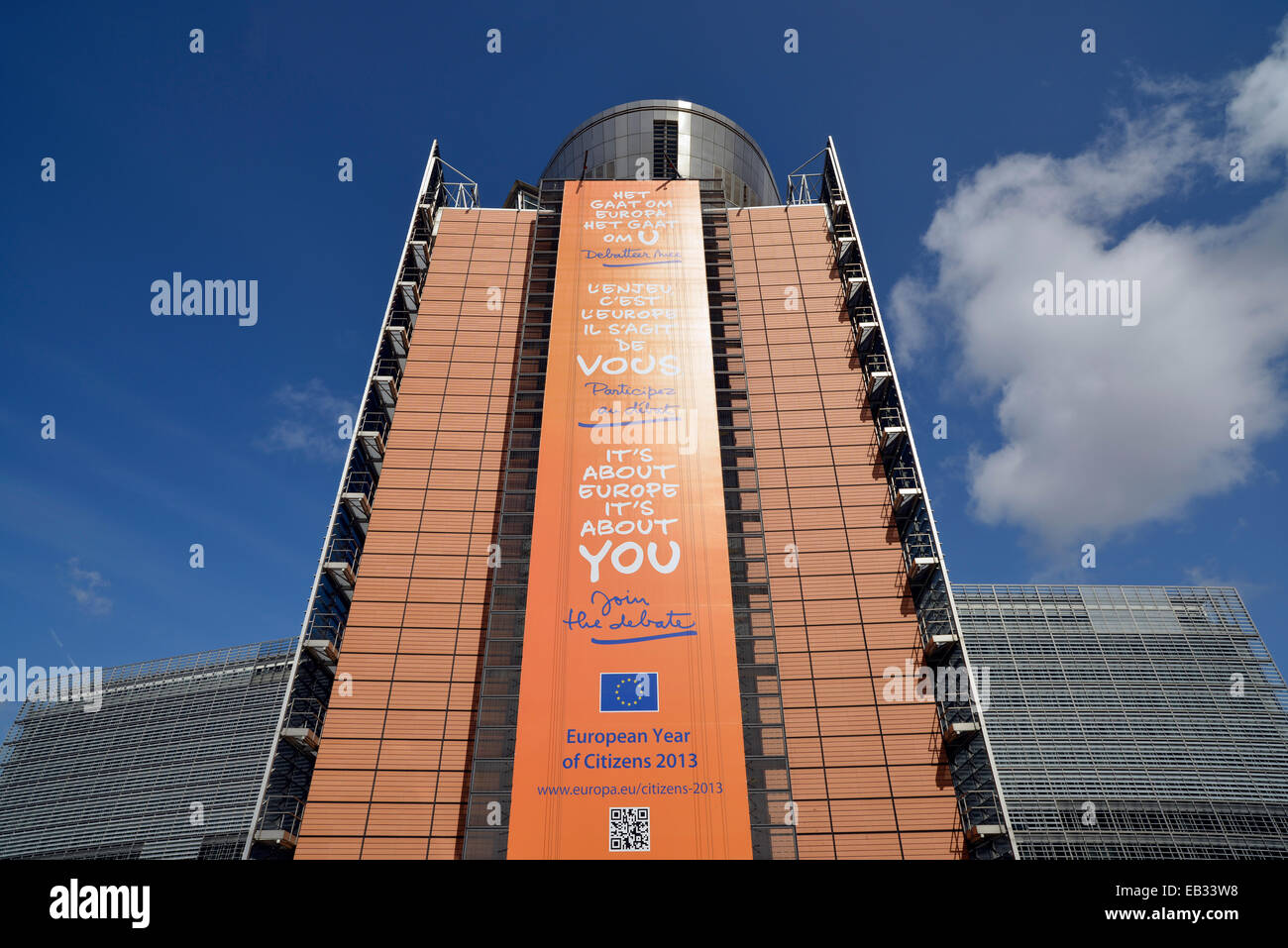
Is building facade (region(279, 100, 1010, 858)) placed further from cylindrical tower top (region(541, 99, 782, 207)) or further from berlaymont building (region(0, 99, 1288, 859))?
cylindrical tower top (region(541, 99, 782, 207))

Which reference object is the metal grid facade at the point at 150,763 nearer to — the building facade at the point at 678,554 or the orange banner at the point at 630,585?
the building facade at the point at 678,554

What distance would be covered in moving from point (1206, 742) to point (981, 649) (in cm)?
1857

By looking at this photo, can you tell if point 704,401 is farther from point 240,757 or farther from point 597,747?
point 240,757

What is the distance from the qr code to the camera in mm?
29016

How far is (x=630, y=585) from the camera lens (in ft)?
119

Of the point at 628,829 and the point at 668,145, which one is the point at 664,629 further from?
the point at 668,145

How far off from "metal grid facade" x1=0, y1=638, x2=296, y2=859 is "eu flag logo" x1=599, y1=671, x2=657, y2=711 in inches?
1466

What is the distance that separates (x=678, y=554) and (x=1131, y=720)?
50480 millimetres

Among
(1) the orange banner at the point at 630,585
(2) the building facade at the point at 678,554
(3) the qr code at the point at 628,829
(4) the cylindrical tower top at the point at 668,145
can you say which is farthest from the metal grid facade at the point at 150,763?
(4) the cylindrical tower top at the point at 668,145

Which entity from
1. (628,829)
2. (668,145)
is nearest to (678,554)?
(628,829)

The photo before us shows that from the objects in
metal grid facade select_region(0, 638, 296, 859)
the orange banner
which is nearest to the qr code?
the orange banner

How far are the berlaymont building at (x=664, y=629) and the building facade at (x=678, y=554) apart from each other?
6.9 inches

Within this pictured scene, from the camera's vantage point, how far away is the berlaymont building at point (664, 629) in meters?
32.6
